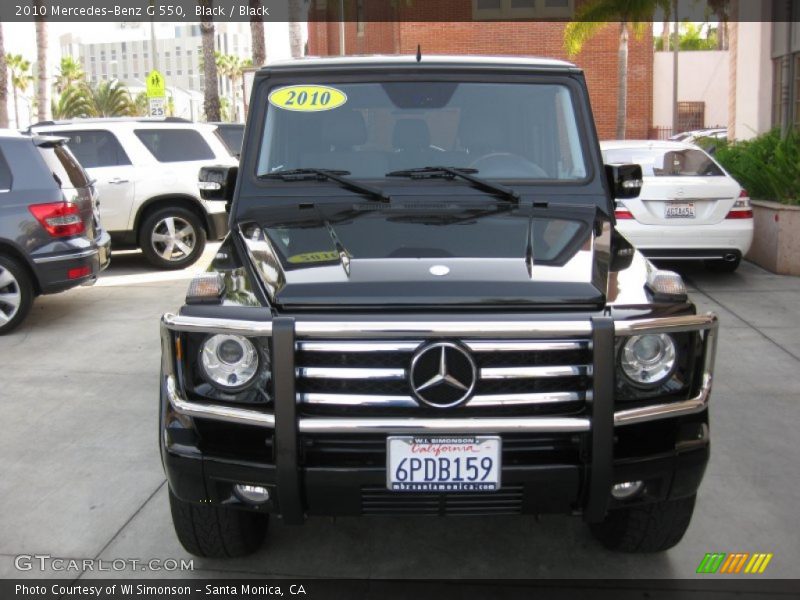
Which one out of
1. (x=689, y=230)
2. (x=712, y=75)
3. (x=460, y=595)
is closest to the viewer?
(x=460, y=595)

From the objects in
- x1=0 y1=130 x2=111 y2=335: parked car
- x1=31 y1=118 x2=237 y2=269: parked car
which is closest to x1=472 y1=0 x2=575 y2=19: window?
x1=31 y1=118 x2=237 y2=269: parked car

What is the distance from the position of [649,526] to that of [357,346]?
1.45 meters

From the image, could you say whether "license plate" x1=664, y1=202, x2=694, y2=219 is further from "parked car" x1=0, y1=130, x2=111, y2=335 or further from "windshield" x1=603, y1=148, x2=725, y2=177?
"parked car" x1=0, y1=130, x2=111, y2=335

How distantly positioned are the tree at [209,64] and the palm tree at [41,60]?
4656mm

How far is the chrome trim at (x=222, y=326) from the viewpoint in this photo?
294cm

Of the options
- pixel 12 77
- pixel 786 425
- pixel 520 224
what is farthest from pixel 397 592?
pixel 12 77

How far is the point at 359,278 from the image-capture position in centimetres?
312

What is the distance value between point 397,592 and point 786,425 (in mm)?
2955

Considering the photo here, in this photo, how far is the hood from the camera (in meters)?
3.02

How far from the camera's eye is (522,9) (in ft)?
101

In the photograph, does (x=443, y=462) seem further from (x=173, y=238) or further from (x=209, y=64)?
(x=209, y=64)

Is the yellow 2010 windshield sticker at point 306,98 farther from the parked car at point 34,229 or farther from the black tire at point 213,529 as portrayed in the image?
the parked car at point 34,229

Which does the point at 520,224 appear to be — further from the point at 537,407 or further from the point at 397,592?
the point at 397,592

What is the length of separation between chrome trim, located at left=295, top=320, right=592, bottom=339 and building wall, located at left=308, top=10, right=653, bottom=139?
2823 cm
